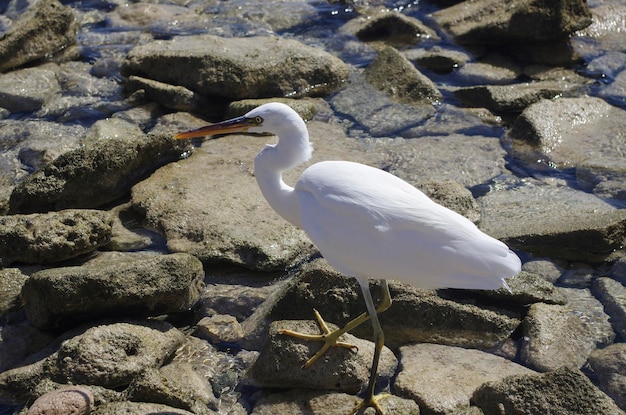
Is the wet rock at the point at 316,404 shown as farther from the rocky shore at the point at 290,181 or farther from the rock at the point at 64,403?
the rock at the point at 64,403

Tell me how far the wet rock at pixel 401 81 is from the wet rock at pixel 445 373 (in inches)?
120

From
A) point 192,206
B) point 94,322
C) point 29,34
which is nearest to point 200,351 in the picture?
point 94,322

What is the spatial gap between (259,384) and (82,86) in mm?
3967

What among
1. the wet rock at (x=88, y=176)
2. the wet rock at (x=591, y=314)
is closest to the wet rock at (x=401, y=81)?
the wet rock at (x=88, y=176)

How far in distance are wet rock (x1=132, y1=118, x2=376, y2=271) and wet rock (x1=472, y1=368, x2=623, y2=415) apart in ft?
5.30

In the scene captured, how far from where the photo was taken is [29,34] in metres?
7.21

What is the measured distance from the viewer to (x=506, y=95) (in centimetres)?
658

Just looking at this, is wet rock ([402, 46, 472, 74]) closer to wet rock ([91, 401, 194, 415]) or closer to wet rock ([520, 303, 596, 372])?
wet rock ([520, 303, 596, 372])

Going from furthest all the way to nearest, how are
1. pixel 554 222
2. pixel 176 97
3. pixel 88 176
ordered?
pixel 176 97 → pixel 88 176 → pixel 554 222

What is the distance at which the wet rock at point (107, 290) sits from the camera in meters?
3.96

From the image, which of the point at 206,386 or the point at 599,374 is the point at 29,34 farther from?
the point at 599,374

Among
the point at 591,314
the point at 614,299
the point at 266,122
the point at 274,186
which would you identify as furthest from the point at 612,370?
the point at 266,122

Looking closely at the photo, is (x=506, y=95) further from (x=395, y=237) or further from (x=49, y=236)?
(x=49, y=236)

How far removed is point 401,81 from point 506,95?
0.85 m
